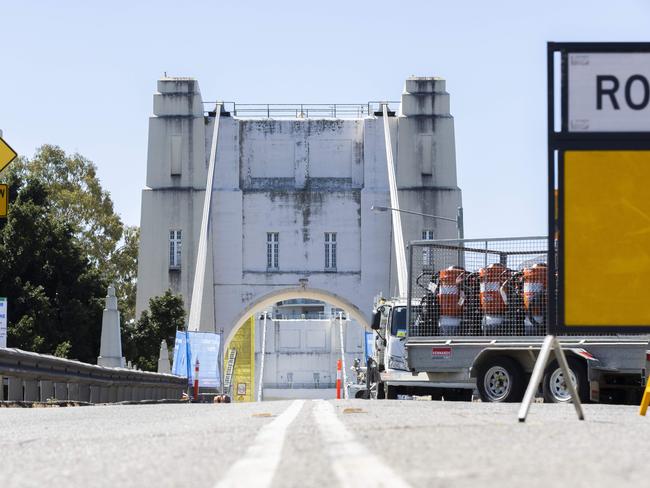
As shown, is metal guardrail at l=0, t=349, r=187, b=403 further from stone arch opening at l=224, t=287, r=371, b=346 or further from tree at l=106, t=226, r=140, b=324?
tree at l=106, t=226, r=140, b=324

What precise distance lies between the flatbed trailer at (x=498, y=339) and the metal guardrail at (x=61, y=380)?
558cm

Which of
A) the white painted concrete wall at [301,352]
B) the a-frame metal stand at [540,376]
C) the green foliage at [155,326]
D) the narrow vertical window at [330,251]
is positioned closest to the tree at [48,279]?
the green foliage at [155,326]

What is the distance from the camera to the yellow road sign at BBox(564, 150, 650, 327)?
33.0ft

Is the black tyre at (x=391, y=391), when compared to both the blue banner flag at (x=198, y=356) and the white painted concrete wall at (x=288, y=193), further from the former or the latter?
the white painted concrete wall at (x=288, y=193)

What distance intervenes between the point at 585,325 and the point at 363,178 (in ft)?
189

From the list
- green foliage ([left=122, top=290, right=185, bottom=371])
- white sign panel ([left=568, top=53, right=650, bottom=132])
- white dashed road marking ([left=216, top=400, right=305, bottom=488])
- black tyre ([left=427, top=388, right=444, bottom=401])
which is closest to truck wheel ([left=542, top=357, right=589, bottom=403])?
black tyre ([left=427, top=388, right=444, bottom=401])

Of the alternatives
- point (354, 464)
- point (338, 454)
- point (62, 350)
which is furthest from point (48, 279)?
point (354, 464)

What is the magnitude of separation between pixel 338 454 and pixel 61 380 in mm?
16149

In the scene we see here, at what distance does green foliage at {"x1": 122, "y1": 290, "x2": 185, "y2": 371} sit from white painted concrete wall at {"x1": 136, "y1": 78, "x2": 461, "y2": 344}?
4.57m

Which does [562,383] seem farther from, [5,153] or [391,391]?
[5,153]

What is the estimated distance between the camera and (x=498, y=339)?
72.9 feet

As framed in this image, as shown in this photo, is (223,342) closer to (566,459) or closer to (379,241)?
(379,241)

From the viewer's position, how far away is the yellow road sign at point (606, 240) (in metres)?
10.0

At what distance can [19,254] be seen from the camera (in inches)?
2037
